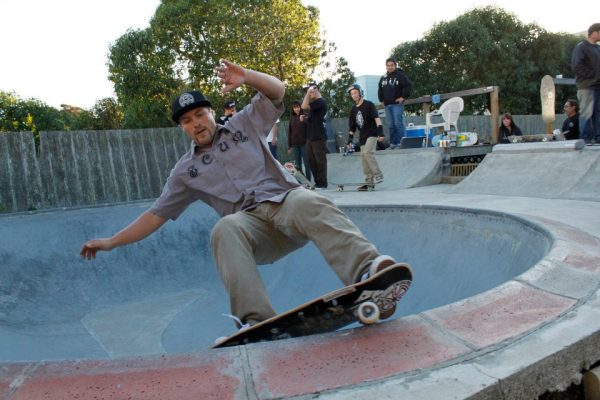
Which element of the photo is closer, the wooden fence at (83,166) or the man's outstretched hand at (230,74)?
the man's outstretched hand at (230,74)

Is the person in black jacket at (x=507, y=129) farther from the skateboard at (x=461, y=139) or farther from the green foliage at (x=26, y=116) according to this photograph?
the green foliage at (x=26, y=116)

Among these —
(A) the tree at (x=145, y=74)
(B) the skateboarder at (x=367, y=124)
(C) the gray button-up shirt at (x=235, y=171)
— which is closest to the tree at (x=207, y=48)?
(A) the tree at (x=145, y=74)

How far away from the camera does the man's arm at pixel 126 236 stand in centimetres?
280

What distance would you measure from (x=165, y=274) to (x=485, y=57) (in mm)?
→ 30206

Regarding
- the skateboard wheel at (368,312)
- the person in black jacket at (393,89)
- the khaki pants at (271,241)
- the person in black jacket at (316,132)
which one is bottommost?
the skateboard wheel at (368,312)

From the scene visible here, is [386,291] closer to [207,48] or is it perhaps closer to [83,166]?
[83,166]

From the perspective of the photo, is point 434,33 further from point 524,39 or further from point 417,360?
point 417,360

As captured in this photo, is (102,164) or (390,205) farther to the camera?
(102,164)

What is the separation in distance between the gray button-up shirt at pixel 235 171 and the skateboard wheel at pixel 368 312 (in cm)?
92

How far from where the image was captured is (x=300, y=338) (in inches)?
75.3

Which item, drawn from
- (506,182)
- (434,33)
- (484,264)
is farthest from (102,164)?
(434,33)

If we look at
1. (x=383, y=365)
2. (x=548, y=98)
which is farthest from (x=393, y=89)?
(x=383, y=365)

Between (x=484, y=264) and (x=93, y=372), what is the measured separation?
2859 mm

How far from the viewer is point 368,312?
1.96 m
